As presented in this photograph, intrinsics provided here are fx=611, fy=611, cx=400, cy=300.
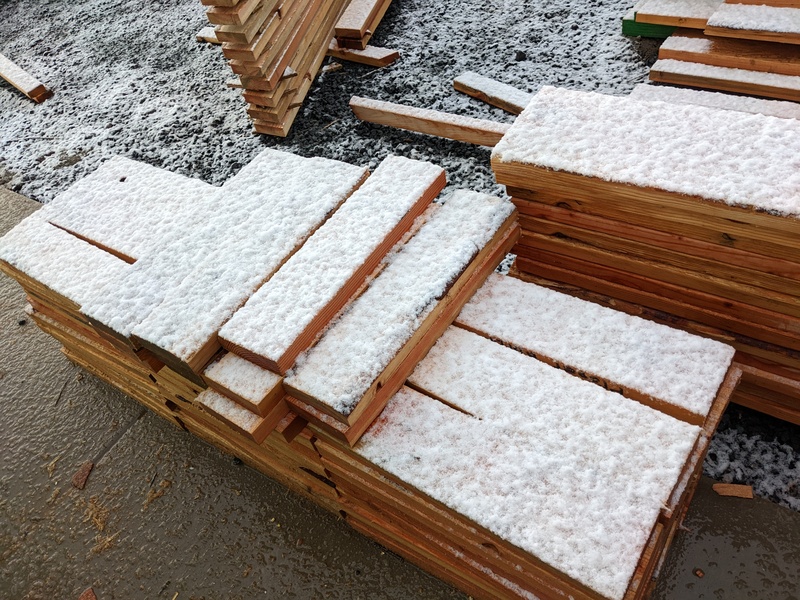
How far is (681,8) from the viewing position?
445 centimetres

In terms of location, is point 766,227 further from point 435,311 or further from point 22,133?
point 22,133

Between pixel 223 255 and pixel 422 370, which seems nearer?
pixel 422 370

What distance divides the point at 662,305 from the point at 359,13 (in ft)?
14.5

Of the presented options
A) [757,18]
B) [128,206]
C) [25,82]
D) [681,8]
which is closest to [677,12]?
[681,8]

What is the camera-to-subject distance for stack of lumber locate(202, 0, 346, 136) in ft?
14.6

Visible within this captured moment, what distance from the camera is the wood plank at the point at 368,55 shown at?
18.2ft

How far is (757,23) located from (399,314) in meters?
3.20

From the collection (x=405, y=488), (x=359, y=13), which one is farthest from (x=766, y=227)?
(x=359, y=13)

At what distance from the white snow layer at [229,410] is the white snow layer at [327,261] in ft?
0.82

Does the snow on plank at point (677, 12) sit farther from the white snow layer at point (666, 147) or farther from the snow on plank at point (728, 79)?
the white snow layer at point (666, 147)

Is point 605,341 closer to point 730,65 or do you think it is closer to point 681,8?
point 730,65

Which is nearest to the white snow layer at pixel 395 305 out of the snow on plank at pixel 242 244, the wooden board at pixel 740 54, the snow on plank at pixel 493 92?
the snow on plank at pixel 242 244

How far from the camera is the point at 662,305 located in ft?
8.91

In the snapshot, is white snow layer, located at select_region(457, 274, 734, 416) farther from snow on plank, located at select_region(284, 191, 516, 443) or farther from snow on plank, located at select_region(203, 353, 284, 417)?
snow on plank, located at select_region(203, 353, 284, 417)
